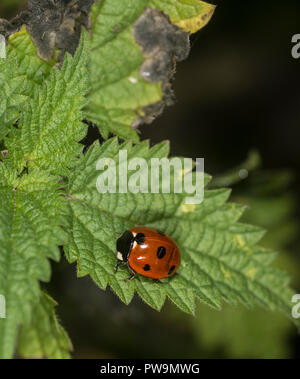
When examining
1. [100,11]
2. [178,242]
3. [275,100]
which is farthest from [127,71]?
[275,100]

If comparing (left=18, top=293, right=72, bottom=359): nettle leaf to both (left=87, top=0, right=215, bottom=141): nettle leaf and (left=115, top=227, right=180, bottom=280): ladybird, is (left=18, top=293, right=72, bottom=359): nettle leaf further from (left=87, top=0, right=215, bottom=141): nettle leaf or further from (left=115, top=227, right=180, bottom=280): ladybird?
(left=87, top=0, right=215, bottom=141): nettle leaf

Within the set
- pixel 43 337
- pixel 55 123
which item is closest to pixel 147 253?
pixel 43 337

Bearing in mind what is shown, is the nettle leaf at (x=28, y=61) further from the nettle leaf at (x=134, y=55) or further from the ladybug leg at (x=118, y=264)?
the ladybug leg at (x=118, y=264)

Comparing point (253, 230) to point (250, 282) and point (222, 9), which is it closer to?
point (250, 282)

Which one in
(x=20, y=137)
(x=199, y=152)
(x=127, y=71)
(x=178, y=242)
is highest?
(x=199, y=152)

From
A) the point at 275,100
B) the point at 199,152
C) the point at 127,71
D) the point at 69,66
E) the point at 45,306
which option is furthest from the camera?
the point at 275,100

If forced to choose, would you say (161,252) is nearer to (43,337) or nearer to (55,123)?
(43,337)
